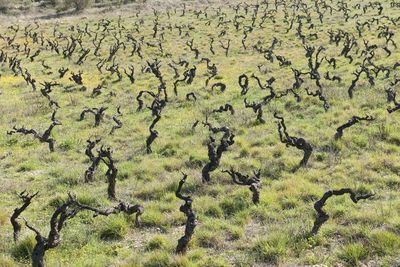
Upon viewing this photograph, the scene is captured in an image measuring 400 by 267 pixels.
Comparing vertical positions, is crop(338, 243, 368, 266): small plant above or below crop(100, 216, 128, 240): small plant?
above

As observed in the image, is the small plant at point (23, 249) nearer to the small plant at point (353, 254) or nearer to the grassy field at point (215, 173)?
the grassy field at point (215, 173)

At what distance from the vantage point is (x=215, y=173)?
1597cm

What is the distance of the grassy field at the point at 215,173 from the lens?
11.0 metres

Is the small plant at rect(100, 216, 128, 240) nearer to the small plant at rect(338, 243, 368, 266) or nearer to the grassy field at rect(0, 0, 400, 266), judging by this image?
the grassy field at rect(0, 0, 400, 266)

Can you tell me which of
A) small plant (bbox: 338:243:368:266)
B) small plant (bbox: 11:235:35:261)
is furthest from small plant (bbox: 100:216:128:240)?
small plant (bbox: 338:243:368:266)

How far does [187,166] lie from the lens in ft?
56.9

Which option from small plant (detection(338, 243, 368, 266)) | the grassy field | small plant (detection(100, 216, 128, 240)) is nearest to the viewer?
small plant (detection(338, 243, 368, 266))

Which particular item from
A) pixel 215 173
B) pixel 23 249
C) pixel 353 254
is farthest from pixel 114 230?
pixel 353 254

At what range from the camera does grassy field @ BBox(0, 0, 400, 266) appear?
36.2 ft

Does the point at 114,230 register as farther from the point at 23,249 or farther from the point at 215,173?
the point at 215,173

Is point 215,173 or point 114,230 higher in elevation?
point 215,173

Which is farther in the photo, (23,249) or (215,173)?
(215,173)

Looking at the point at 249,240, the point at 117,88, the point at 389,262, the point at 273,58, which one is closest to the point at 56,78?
the point at 117,88

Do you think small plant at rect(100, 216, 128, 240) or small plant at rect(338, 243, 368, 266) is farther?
small plant at rect(100, 216, 128, 240)
